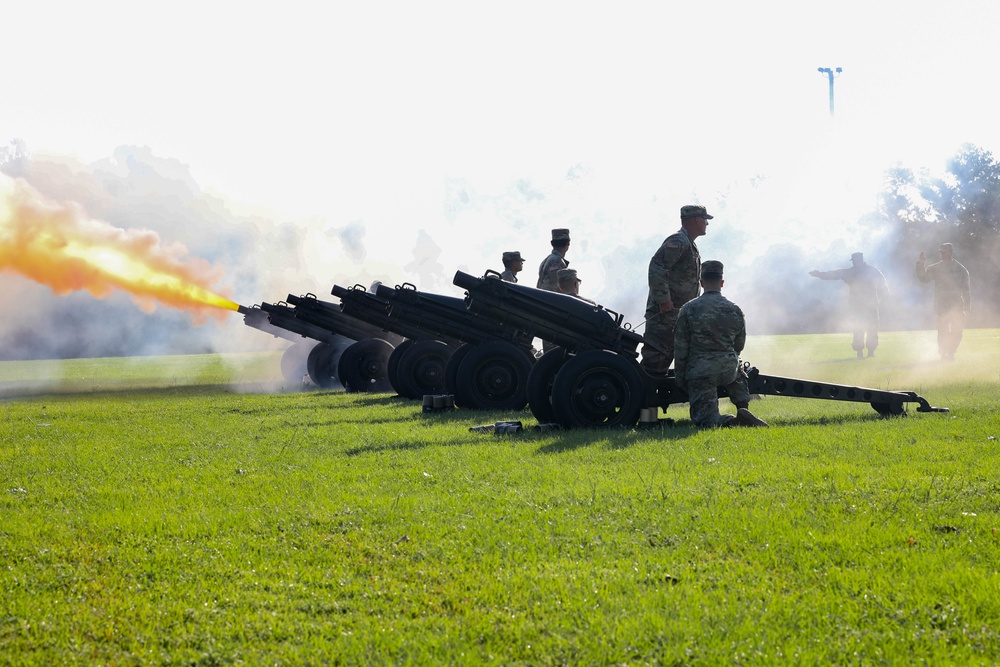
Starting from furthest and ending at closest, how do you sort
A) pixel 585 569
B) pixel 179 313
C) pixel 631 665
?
pixel 179 313 < pixel 585 569 < pixel 631 665

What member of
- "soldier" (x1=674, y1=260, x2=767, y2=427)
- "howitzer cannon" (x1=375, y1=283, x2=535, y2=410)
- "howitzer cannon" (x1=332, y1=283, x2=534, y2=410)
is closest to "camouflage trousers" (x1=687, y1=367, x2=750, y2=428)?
"soldier" (x1=674, y1=260, x2=767, y2=427)

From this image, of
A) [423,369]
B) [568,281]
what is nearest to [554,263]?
[568,281]

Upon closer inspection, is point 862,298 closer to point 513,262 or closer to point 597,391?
point 513,262

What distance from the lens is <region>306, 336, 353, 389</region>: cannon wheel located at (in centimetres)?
2645

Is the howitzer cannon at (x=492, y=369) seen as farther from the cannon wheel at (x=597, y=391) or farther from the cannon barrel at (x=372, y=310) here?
the cannon wheel at (x=597, y=391)

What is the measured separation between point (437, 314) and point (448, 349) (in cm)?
88

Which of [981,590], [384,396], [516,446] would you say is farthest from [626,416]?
[384,396]

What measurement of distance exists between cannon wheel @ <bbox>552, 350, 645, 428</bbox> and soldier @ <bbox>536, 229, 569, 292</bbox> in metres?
4.71

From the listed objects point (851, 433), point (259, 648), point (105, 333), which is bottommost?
point (259, 648)

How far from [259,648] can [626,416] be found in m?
8.01

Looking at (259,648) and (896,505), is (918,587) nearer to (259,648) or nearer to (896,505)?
(896,505)

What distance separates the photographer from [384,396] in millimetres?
20500

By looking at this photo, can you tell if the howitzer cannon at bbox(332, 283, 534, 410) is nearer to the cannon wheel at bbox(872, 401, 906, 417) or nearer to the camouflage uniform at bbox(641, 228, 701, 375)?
the camouflage uniform at bbox(641, 228, 701, 375)

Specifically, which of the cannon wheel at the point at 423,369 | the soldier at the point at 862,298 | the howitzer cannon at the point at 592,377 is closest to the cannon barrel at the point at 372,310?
the cannon wheel at the point at 423,369
